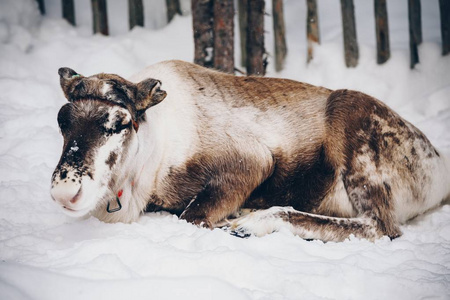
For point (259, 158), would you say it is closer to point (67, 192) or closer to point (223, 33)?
point (67, 192)

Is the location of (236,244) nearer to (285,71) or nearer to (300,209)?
(300,209)

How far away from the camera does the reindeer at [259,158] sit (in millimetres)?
3242

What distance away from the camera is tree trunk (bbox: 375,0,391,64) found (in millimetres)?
6605

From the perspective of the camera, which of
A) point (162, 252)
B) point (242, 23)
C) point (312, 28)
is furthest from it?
point (242, 23)

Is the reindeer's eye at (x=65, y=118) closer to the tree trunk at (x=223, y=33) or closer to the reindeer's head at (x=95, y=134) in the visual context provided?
the reindeer's head at (x=95, y=134)

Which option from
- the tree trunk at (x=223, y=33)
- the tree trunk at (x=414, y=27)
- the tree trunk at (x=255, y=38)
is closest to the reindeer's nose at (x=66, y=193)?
the tree trunk at (x=223, y=33)

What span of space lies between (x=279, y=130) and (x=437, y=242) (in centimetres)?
150

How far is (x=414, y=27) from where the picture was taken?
655 centimetres

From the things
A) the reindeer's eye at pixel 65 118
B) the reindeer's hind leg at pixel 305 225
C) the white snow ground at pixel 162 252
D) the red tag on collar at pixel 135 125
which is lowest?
the reindeer's hind leg at pixel 305 225

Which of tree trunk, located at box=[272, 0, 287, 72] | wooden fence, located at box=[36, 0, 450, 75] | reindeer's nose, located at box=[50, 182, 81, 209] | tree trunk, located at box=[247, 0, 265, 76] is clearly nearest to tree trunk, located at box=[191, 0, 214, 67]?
wooden fence, located at box=[36, 0, 450, 75]

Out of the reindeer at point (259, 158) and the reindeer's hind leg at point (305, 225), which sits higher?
the reindeer at point (259, 158)

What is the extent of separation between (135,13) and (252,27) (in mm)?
2730

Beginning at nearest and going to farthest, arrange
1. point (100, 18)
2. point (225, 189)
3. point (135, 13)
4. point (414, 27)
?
point (225, 189) → point (414, 27) → point (100, 18) → point (135, 13)

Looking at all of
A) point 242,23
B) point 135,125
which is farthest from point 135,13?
point 135,125
